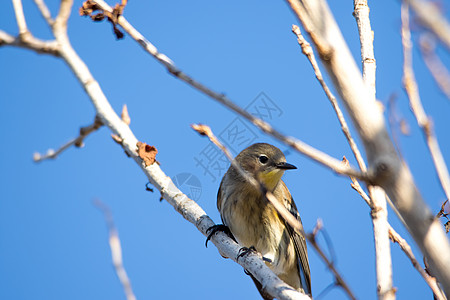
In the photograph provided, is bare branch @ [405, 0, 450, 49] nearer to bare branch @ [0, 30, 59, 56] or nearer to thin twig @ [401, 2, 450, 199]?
thin twig @ [401, 2, 450, 199]

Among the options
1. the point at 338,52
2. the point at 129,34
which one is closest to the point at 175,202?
the point at 129,34

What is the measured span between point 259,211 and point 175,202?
7.21 ft

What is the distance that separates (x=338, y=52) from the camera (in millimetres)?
1608

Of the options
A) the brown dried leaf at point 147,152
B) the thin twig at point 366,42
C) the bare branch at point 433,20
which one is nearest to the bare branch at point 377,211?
the thin twig at point 366,42

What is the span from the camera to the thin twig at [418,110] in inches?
78.4

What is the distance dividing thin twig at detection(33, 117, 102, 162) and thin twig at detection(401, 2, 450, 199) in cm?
253

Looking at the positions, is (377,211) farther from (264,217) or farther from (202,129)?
(264,217)

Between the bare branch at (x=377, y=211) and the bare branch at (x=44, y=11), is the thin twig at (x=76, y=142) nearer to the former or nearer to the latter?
the bare branch at (x=44, y=11)

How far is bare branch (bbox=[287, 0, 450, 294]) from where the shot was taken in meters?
1.47

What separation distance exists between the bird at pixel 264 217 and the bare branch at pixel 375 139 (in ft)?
14.5

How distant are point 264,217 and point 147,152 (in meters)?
2.76

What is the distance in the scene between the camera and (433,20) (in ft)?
4.43

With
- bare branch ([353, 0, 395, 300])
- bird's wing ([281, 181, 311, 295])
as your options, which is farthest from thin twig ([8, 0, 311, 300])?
bird's wing ([281, 181, 311, 295])

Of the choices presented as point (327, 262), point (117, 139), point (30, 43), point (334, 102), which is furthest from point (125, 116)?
point (327, 262)
